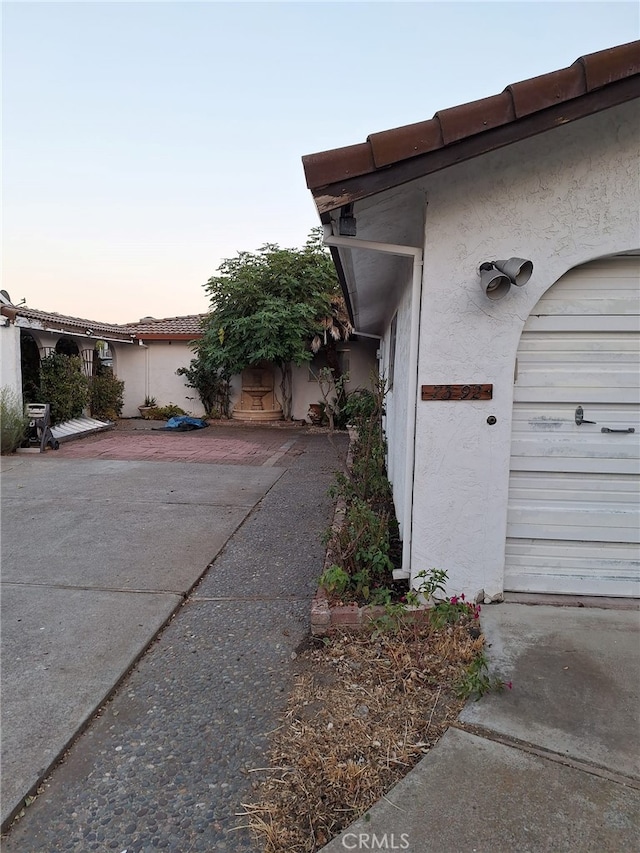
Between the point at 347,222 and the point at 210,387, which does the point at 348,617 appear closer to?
the point at 347,222

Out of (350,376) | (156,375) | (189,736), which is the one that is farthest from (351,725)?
(156,375)

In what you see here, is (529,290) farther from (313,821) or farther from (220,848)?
(220,848)

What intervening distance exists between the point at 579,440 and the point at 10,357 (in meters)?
11.4

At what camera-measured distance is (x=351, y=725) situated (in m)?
2.32

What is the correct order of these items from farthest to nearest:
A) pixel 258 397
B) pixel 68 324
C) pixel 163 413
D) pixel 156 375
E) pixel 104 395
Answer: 1. pixel 156 375
2. pixel 163 413
3. pixel 258 397
4. pixel 104 395
5. pixel 68 324

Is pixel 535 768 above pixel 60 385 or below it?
below

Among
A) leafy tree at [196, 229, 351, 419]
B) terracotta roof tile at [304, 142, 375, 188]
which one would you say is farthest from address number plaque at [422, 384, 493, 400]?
leafy tree at [196, 229, 351, 419]

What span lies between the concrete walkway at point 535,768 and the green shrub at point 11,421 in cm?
1027

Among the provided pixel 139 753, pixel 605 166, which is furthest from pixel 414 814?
pixel 605 166

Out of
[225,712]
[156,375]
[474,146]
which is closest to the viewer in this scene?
[225,712]

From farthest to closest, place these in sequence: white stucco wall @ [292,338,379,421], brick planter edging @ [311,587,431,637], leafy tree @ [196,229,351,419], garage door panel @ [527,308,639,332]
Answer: white stucco wall @ [292,338,379,421] < leafy tree @ [196,229,351,419] < garage door panel @ [527,308,639,332] < brick planter edging @ [311,587,431,637]

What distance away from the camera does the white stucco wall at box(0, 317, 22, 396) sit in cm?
1059

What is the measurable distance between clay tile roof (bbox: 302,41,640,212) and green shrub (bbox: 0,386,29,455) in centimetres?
975

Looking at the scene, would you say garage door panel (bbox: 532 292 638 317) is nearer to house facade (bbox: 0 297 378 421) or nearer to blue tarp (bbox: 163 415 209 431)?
house facade (bbox: 0 297 378 421)
